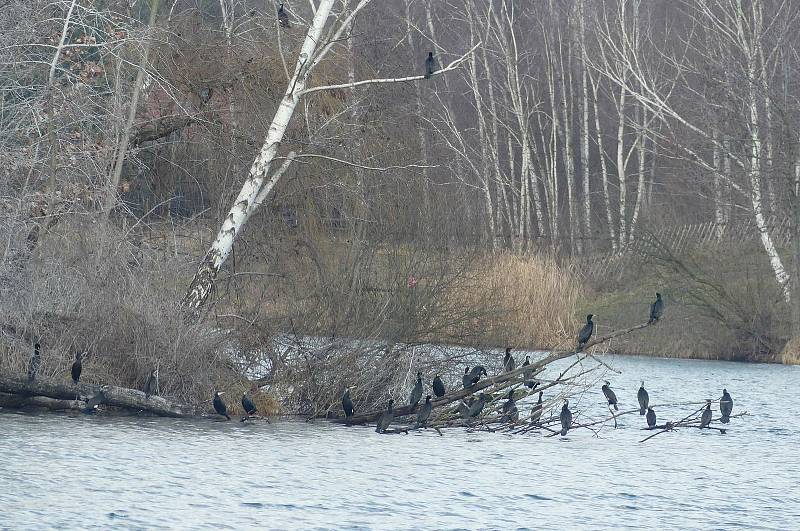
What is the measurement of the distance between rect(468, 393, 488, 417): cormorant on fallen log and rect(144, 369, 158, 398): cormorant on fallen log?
11.8 feet

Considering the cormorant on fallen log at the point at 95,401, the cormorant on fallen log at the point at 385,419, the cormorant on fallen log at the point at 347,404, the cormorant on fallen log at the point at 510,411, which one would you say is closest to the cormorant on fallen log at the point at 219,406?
the cormorant on fallen log at the point at 95,401

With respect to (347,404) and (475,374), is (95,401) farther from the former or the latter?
(475,374)

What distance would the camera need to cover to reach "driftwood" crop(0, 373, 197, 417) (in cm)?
1403

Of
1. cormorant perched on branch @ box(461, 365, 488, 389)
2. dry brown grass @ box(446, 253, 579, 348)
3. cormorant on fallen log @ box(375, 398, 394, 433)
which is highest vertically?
dry brown grass @ box(446, 253, 579, 348)

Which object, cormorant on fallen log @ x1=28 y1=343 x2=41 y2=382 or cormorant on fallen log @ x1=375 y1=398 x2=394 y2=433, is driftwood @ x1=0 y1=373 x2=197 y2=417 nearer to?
cormorant on fallen log @ x1=28 y1=343 x2=41 y2=382

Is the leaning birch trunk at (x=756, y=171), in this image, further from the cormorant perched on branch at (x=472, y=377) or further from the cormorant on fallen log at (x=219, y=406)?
the cormorant on fallen log at (x=219, y=406)

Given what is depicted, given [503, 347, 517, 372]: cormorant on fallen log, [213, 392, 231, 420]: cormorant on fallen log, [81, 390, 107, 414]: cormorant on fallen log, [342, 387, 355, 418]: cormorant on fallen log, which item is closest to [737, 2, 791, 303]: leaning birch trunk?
[503, 347, 517, 372]: cormorant on fallen log

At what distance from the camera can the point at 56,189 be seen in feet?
54.4

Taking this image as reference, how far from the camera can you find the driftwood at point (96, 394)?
1403 cm

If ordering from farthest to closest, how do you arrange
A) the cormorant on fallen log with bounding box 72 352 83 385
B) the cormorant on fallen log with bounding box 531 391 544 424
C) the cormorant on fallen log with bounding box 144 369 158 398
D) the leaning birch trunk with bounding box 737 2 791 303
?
the leaning birch trunk with bounding box 737 2 791 303, the cormorant on fallen log with bounding box 531 391 544 424, the cormorant on fallen log with bounding box 144 369 158 398, the cormorant on fallen log with bounding box 72 352 83 385

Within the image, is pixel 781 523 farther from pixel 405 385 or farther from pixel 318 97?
pixel 318 97

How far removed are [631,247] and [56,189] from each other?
16530 mm

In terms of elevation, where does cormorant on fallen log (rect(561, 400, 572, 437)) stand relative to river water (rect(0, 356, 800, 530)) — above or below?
above

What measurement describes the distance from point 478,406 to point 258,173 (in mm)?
4384
